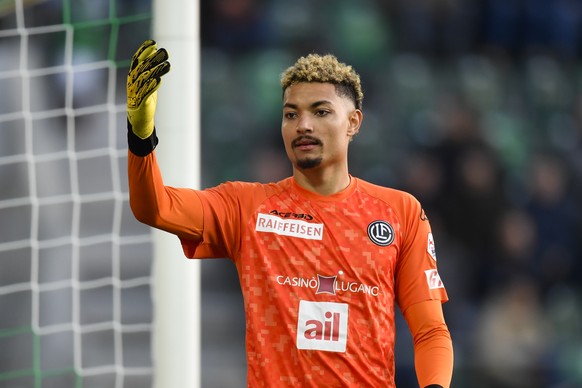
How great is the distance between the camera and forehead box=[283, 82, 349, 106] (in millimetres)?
3381

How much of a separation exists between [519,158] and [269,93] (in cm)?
198

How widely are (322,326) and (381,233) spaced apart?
0.38 metres

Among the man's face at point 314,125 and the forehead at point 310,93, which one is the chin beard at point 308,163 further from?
the forehead at point 310,93

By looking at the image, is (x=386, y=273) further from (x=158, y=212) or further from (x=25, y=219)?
(x=25, y=219)

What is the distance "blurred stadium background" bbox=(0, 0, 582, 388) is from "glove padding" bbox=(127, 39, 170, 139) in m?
3.21

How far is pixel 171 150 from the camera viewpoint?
13.4 ft

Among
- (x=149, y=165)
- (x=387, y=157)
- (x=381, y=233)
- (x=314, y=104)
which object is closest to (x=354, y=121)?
(x=314, y=104)

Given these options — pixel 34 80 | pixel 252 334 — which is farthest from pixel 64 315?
pixel 252 334

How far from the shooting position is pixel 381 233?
3.35 m

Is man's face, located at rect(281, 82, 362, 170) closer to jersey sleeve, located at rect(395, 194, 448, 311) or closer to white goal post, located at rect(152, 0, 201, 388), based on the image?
jersey sleeve, located at rect(395, 194, 448, 311)

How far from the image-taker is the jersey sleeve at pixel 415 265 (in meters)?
3.35

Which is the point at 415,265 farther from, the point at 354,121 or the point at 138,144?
the point at 138,144

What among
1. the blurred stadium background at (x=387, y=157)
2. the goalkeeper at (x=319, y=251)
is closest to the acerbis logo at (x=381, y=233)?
the goalkeeper at (x=319, y=251)

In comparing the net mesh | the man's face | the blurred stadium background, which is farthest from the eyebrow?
the blurred stadium background
